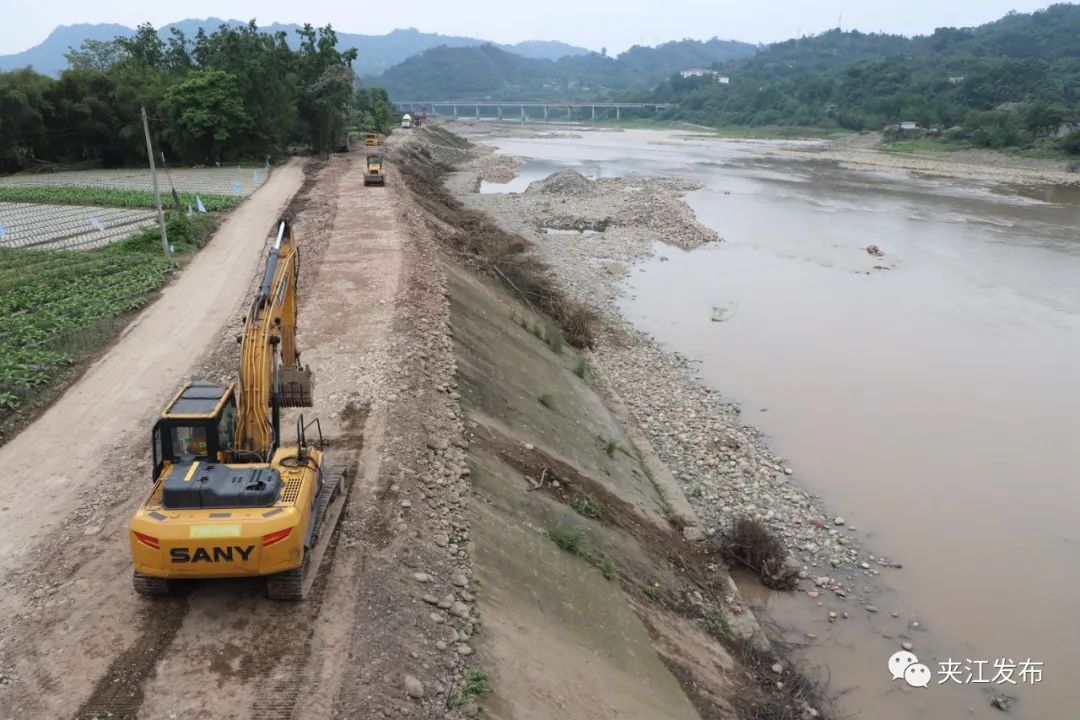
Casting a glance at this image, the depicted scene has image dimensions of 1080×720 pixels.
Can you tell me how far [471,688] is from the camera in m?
8.21

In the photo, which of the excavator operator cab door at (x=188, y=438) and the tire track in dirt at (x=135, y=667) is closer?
the tire track in dirt at (x=135, y=667)

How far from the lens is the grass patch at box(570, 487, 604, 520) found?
13.5m

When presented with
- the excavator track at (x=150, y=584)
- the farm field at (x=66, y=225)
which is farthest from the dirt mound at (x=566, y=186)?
the excavator track at (x=150, y=584)

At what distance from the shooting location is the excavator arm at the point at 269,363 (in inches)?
365

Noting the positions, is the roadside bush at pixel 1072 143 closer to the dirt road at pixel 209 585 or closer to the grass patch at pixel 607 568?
the dirt road at pixel 209 585

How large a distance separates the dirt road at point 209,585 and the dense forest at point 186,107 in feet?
131

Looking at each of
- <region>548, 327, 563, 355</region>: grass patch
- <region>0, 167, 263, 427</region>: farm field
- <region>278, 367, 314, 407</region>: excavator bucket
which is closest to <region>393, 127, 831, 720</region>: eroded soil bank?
<region>548, 327, 563, 355</region>: grass patch

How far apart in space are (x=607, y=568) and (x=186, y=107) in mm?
53674

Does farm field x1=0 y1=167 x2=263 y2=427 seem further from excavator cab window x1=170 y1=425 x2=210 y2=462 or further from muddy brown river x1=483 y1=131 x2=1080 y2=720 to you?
muddy brown river x1=483 y1=131 x2=1080 y2=720

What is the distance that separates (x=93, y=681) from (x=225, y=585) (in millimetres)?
1654

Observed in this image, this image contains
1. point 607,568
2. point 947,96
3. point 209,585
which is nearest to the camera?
point 209,585

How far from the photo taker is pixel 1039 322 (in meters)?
30.4

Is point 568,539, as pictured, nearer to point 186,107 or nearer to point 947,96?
point 186,107

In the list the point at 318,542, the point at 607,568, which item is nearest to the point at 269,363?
the point at 318,542
